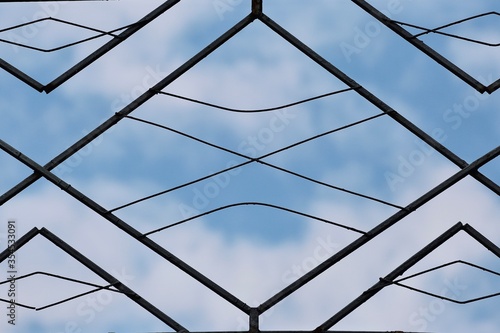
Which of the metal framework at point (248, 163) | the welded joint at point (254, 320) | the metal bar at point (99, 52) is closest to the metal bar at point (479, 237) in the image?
the metal framework at point (248, 163)

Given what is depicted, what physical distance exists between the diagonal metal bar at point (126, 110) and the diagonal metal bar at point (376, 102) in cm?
46

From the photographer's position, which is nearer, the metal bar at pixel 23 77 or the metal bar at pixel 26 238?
the metal bar at pixel 26 238

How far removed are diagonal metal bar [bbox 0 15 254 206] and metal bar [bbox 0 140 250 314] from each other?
0.47ft

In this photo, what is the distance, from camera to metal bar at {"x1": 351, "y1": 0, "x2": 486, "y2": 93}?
12977 mm

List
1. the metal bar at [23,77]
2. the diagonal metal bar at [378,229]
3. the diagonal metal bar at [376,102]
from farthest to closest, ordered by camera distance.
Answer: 1. the metal bar at [23,77]
2. the diagonal metal bar at [376,102]
3. the diagonal metal bar at [378,229]

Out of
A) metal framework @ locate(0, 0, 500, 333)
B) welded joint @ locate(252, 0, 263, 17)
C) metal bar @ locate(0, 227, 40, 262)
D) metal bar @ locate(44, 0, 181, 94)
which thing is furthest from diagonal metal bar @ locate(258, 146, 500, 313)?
metal bar @ locate(44, 0, 181, 94)

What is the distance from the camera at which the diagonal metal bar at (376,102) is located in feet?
41.4

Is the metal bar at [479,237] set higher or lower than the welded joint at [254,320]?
higher

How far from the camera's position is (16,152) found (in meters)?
12.5

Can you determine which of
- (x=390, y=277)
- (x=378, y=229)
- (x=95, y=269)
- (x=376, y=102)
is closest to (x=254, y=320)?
(x=390, y=277)

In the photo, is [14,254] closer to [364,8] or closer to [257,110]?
[257,110]

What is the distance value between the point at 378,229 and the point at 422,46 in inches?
92.1

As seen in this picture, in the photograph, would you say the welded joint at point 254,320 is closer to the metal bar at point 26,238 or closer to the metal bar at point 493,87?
the metal bar at point 26,238

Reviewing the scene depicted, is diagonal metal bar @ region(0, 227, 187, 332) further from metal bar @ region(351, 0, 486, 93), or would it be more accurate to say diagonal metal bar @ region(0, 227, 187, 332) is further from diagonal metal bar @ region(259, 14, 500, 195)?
metal bar @ region(351, 0, 486, 93)
